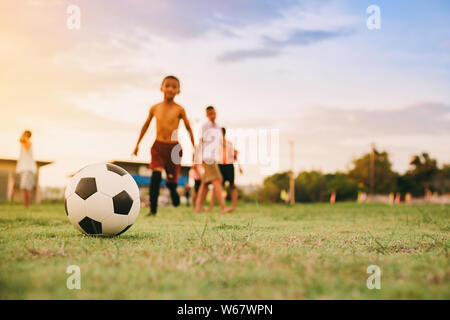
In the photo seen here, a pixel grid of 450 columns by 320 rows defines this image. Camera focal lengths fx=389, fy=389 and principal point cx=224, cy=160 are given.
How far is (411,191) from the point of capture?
2516 inches

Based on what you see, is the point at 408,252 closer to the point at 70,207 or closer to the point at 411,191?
the point at 70,207

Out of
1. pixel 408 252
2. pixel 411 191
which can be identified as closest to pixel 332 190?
pixel 411 191

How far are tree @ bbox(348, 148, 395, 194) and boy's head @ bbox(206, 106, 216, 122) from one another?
5565 centimetres

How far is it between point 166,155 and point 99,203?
3.68 metres

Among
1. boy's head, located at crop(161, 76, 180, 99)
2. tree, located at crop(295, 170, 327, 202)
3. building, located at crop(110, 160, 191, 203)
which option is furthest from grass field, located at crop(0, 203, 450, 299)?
tree, located at crop(295, 170, 327, 202)

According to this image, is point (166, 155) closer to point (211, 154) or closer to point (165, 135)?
point (165, 135)

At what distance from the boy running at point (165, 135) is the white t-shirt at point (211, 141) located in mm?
1446

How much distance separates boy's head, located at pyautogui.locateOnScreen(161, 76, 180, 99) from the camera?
23.1 feet

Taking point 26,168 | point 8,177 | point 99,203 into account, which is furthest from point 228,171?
point 8,177

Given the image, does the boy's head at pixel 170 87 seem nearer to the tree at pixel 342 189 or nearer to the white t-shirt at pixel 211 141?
the white t-shirt at pixel 211 141

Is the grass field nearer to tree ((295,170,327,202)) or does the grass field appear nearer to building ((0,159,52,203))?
building ((0,159,52,203))

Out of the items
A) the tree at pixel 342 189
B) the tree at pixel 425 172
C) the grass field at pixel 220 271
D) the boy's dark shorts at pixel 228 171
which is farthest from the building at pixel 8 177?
the tree at pixel 425 172
